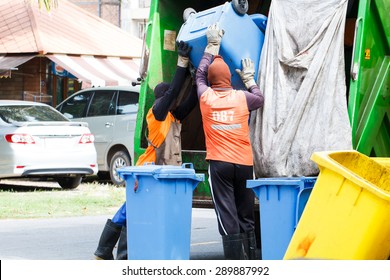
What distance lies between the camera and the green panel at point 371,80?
824cm

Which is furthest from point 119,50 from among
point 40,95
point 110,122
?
point 110,122

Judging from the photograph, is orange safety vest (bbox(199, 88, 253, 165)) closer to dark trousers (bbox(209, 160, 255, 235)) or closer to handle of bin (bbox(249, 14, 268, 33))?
dark trousers (bbox(209, 160, 255, 235))

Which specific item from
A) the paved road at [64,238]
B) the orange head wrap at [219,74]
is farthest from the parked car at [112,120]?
A: the orange head wrap at [219,74]

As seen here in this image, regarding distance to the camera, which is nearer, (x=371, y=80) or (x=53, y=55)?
(x=371, y=80)

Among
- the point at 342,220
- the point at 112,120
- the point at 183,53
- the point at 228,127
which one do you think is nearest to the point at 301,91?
the point at 228,127

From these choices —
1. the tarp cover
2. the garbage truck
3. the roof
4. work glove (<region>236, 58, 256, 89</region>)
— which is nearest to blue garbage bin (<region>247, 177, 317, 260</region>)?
the tarp cover

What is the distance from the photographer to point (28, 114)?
1655cm

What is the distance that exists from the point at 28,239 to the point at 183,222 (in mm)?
3761

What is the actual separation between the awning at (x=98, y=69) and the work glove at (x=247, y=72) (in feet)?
43.4

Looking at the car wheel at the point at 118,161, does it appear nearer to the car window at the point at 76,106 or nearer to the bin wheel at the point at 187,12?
the car window at the point at 76,106

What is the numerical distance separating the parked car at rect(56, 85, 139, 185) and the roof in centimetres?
382

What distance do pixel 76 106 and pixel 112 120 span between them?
1.16 m

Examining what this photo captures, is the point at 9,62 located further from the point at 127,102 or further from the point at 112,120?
the point at 127,102
